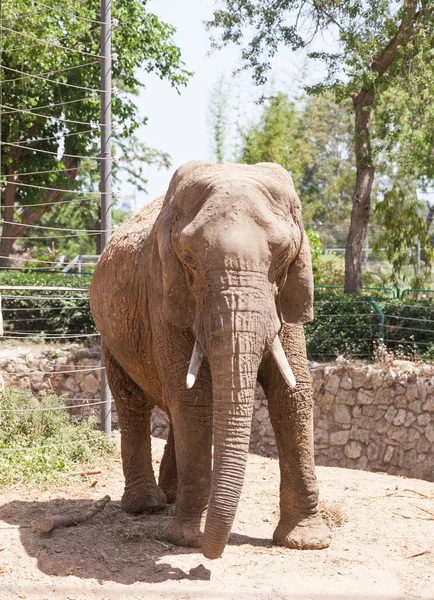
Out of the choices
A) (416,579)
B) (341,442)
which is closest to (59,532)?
(416,579)

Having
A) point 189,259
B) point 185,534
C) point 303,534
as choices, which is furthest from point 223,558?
point 189,259

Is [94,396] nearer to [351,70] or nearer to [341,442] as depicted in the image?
[341,442]

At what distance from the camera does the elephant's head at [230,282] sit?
15.0 feet

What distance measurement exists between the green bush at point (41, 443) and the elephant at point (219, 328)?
1.80 m

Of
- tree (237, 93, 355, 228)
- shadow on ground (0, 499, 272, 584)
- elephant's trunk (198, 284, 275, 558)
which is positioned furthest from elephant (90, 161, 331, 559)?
tree (237, 93, 355, 228)

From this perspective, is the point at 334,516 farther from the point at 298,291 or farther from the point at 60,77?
the point at 60,77

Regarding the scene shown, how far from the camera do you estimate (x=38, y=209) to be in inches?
827

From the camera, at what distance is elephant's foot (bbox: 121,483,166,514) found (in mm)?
6859

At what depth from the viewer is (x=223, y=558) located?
5.45m

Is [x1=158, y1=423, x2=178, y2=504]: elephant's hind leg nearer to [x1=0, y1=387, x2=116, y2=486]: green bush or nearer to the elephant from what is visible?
the elephant

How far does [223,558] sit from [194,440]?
780 mm

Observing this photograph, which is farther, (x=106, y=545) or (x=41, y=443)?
(x=41, y=443)

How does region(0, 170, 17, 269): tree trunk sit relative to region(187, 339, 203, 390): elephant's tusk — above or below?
above

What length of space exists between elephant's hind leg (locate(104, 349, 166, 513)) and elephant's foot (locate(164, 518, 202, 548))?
1287 millimetres
